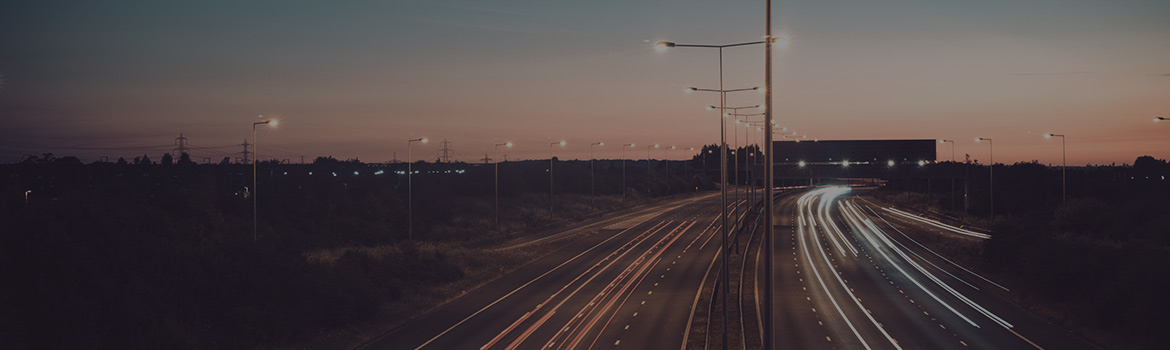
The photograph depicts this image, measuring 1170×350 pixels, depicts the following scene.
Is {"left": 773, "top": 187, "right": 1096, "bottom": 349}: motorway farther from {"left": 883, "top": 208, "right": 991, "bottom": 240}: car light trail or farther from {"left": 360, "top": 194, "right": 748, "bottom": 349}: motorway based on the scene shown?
{"left": 360, "top": 194, "right": 748, "bottom": 349}: motorway

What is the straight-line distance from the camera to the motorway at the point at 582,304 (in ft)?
107

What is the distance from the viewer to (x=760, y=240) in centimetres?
7369

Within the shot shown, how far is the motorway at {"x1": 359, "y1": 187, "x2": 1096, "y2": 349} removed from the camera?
3319cm

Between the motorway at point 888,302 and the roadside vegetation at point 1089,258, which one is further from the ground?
the roadside vegetation at point 1089,258

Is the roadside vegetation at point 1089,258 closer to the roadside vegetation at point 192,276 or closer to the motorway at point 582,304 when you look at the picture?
the motorway at point 582,304

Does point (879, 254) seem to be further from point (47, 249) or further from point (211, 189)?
point (47, 249)

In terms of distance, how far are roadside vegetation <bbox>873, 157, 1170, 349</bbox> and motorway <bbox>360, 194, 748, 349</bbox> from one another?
19.3m

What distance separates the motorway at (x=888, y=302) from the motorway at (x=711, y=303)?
9cm

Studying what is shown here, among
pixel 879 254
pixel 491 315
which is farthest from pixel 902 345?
pixel 879 254

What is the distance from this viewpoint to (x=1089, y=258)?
43719 millimetres

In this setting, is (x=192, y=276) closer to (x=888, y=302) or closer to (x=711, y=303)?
(x=711, y=303)

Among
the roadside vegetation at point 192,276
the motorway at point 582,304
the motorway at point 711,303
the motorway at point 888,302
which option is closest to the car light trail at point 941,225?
the motorway at point 888,302

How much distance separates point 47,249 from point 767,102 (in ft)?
84.4

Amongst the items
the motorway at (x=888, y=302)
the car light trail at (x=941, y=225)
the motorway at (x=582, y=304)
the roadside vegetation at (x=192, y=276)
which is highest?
the roadside vegetation at (x=192, y=276)
